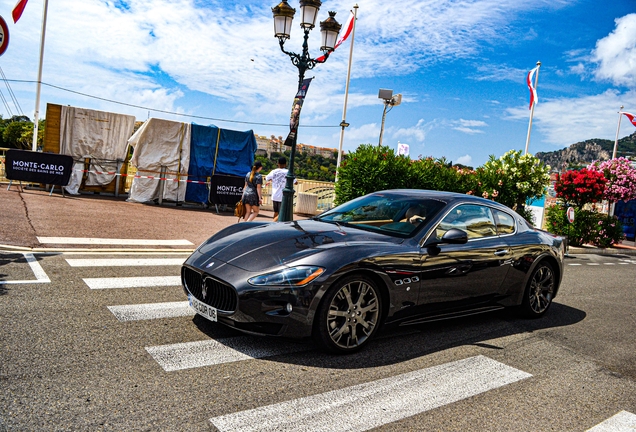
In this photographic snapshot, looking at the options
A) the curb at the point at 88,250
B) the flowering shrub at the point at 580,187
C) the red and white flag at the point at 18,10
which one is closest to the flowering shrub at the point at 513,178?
the flowering shrub at the point at 580,187

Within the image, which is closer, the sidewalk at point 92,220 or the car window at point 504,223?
the car window at point 504,223

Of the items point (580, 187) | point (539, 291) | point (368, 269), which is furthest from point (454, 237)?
point (580, 187)

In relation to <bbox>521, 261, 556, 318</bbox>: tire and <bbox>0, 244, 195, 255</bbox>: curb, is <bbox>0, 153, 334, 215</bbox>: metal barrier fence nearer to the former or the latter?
<bbox>0, 244, 195, 255</bbox>: curb

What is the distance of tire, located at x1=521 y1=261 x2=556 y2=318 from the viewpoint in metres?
6.34

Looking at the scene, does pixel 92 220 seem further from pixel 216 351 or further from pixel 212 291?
pixel 216 351

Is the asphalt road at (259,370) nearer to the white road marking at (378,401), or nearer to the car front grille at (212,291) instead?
the white road marking at (378,401)

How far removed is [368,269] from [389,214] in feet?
4.20

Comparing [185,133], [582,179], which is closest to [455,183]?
[582,179]

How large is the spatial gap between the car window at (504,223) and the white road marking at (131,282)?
4147 mm

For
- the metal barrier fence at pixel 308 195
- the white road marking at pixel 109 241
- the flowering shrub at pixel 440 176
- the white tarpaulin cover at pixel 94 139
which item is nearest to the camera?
the white road marking at pixel 109 241

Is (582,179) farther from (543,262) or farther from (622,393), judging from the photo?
(622,393)

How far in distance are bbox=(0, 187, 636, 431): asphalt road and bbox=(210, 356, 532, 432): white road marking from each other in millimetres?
14

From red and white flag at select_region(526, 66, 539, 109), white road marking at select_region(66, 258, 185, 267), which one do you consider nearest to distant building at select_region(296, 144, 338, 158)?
red and white flag at select_region(526, 66, 539, 109)

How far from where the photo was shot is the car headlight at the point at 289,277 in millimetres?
4188
